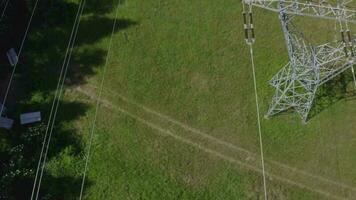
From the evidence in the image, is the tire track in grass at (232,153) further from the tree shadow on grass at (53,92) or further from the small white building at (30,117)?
the small white building at (30,117)

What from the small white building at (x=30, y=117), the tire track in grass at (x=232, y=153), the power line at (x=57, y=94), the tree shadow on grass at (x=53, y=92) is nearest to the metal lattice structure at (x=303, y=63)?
the tire track in grass at (x=232, y=153)

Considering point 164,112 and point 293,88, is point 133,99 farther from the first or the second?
point 293,88

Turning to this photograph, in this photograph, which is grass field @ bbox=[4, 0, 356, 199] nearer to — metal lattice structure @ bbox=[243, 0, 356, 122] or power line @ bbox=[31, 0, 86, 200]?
power line @ bbox=[31, 0, 86, 200]

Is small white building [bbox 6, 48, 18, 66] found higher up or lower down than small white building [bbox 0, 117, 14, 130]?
higher up

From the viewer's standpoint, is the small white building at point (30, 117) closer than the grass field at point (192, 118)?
No

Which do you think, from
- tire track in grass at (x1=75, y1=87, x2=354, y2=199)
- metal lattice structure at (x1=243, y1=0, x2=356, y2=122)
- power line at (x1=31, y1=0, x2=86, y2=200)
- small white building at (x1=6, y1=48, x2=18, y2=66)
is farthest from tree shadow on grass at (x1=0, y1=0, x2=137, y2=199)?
metal lattice structure at (x1=243, y1=0, x2=356, y2=122)
